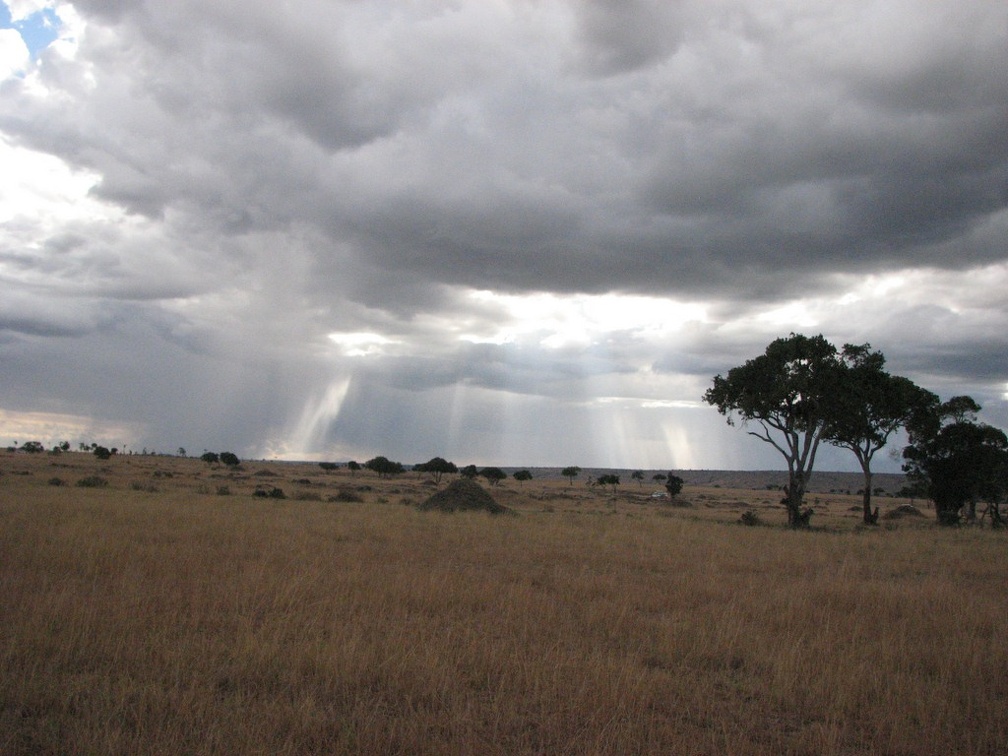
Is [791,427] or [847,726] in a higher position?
[791,427]

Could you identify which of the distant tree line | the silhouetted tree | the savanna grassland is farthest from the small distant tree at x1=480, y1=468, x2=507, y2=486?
the savanna grassland

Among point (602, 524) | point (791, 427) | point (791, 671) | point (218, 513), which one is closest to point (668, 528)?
point (602, 524)

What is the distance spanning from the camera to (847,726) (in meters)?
6.54

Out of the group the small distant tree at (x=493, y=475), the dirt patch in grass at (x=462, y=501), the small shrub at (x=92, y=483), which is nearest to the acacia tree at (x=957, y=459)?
the dirt patch in grass at (x=462, y=501)

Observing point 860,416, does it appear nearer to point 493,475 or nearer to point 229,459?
point 493,475

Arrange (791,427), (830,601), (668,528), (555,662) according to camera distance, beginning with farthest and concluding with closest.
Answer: (791,427) < (668,528) < (830,601) < (555,662)

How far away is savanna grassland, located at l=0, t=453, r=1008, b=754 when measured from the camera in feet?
19.5

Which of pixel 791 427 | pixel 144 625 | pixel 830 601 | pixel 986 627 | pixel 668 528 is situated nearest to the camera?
pixel 144 625

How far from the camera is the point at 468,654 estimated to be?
7980 millimetres

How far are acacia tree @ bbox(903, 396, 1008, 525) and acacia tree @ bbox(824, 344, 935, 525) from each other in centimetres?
218

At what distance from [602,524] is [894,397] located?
21865mm

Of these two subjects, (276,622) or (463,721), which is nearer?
(463,721)

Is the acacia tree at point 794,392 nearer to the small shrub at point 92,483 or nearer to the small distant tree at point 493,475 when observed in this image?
the small shrub at point 92,483

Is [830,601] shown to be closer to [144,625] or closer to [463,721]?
[463,721]
